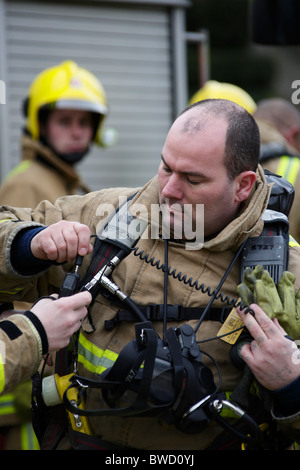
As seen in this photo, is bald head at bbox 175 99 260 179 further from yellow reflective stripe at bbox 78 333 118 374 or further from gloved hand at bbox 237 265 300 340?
yellow reflective stripe at bbox 78 333 118 374

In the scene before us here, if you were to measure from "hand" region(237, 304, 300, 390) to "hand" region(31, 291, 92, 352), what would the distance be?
65 cm

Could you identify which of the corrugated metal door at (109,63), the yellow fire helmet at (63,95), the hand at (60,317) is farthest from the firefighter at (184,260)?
the corrugated metal door at (109,63)

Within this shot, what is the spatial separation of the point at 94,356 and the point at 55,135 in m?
3.16

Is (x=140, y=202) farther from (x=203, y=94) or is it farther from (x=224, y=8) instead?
(x=224, y=8)

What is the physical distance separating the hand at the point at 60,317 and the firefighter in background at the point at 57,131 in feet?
8.66

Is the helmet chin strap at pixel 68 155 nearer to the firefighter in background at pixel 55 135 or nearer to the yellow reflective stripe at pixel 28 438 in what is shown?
the firefighter in background at pixel 55 135

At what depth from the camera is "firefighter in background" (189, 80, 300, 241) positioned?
448cm

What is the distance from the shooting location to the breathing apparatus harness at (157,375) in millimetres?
2441

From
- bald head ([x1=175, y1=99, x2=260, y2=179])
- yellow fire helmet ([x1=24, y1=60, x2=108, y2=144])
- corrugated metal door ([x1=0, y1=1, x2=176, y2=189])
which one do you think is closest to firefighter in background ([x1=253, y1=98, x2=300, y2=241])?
yellow fire helmet ([x1=24, y1=60, x2=108, y2=144])

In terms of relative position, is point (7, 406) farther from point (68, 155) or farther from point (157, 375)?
point (68, 155)

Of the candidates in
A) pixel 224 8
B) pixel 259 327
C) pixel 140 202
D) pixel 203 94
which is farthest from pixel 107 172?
pixel 224 8

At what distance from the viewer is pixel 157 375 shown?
245cm

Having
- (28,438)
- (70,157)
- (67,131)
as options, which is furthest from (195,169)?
(67,131)
